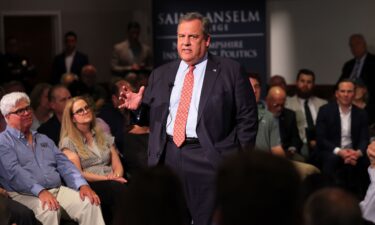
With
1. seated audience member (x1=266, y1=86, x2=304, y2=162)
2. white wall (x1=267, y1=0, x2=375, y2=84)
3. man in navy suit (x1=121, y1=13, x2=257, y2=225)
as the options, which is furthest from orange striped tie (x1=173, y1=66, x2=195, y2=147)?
white wall (x1=267, y1=0, x2=375, y2=84)

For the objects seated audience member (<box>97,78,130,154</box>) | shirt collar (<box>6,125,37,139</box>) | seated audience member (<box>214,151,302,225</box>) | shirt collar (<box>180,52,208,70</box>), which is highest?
shirt collar (<box>180,52,208,70</box>)

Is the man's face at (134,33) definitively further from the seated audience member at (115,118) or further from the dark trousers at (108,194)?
the dark trousers at (108,194)

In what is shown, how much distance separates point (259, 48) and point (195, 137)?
481cm

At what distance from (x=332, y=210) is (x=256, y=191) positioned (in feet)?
0.81

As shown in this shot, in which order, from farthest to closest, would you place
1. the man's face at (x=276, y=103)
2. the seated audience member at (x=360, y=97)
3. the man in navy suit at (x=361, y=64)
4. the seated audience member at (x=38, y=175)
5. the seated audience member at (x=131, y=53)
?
the seated audience member at (x=131, y=53) → the man in navy suit at (x=361, y=64) → the seated audience member at (x=360, y=97) → the man's face at (x=276, y=103) → the seated audience member at (x=38, y=175)

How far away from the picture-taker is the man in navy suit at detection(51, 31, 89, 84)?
966cm

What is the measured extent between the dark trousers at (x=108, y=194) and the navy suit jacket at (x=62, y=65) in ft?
14.0

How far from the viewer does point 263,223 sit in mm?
2055

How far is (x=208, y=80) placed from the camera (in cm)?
420

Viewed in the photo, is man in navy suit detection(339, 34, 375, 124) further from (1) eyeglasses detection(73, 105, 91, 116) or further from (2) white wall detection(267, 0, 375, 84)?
(1) eyeglasses detection(73, 105, 91, 116)

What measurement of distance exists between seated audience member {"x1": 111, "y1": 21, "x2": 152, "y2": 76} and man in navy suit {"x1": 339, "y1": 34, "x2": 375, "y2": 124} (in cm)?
231

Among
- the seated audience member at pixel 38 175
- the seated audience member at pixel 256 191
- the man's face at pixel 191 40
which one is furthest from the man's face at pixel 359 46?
the seated audience member at pixel 256 191

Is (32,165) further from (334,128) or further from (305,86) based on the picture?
(305,86)

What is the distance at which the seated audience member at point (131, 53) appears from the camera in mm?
9547
